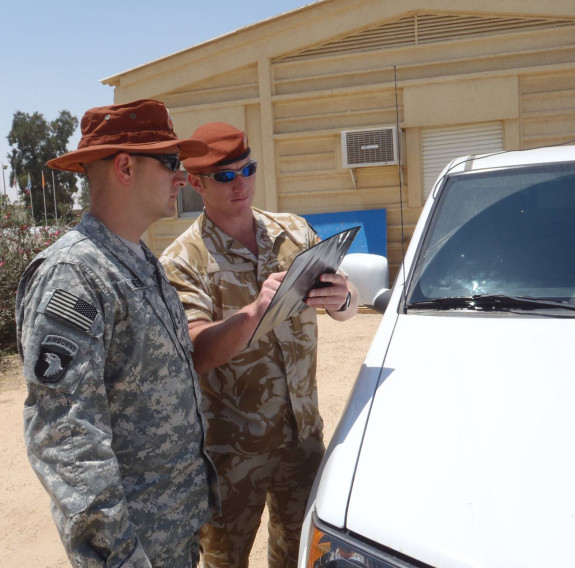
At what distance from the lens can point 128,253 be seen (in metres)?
1.60

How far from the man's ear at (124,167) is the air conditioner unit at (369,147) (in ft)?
23.9

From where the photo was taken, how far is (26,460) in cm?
429

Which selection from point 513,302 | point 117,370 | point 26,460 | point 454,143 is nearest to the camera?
point 117,370

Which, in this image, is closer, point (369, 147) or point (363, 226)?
point (369, 147)

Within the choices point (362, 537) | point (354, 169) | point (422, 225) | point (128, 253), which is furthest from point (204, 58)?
point (362, 537)

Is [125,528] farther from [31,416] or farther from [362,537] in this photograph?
[362,537]

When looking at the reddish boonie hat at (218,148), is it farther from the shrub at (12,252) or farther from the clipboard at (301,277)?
the shrub at (12,252)

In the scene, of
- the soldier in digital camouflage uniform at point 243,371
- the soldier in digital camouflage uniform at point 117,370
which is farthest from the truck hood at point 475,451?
the soldier in digital camouflage uniform at point 243,371

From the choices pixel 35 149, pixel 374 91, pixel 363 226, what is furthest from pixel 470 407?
pixel 35 149

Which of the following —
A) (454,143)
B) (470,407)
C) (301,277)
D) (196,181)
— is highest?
(454,143)

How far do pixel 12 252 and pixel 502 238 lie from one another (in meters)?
6.78

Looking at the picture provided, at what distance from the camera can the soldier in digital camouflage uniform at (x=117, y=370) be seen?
4.29 feet

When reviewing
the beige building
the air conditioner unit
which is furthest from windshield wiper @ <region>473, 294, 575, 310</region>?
the air conditioner unit

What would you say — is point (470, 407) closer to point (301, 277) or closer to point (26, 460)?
point (301, 277)
